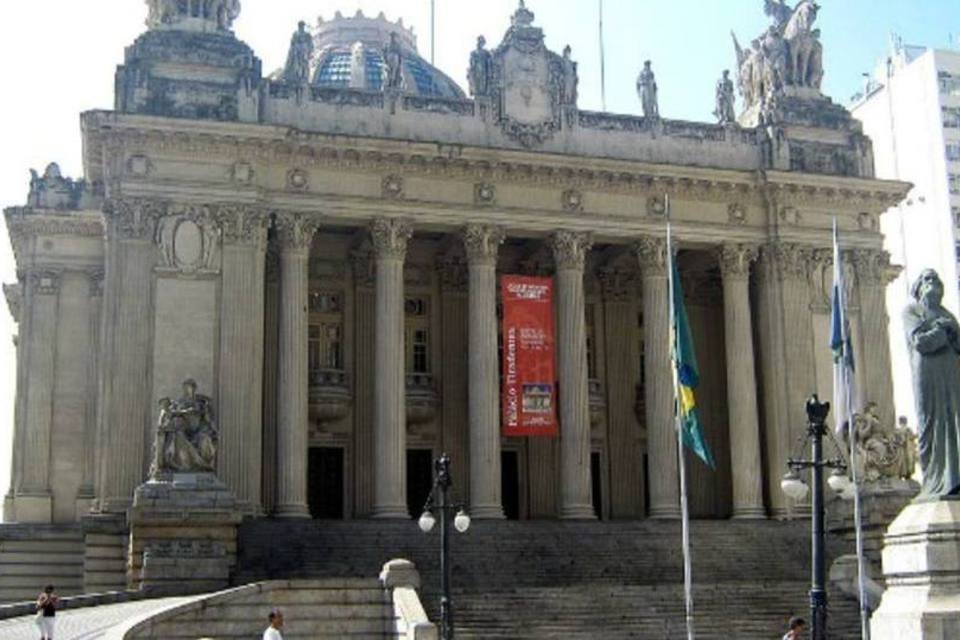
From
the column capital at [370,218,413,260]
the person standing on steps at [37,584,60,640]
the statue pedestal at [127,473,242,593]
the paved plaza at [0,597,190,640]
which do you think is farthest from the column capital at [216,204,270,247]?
the person standing on steps at [37,584,60,640]

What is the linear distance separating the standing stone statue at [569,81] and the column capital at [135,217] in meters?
12.9

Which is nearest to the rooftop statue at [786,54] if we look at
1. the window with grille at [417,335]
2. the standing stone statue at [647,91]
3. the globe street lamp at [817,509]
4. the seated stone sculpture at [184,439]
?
the standing stone statue at [647,91]

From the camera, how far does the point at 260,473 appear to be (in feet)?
125

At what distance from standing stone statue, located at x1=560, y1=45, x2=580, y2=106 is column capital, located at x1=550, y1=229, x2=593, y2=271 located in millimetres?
Answer: 4266

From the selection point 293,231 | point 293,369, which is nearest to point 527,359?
point 293,369

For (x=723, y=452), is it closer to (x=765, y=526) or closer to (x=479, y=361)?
(x=765, y=526)

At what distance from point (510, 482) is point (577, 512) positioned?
457cm

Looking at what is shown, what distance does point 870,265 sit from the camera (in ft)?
145

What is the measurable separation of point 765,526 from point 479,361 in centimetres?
967

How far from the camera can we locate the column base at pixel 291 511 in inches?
1446

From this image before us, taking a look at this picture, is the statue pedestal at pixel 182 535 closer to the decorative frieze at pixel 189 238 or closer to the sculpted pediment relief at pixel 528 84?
the decorative frieze at pixel 189 238

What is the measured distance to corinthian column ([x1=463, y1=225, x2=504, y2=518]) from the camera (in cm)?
3878

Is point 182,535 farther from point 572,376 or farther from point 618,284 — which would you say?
point 618,284

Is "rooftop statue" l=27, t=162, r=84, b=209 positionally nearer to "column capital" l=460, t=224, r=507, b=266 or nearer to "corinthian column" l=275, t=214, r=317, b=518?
"corinthian column" l=275, t=214, r=317, b=518
